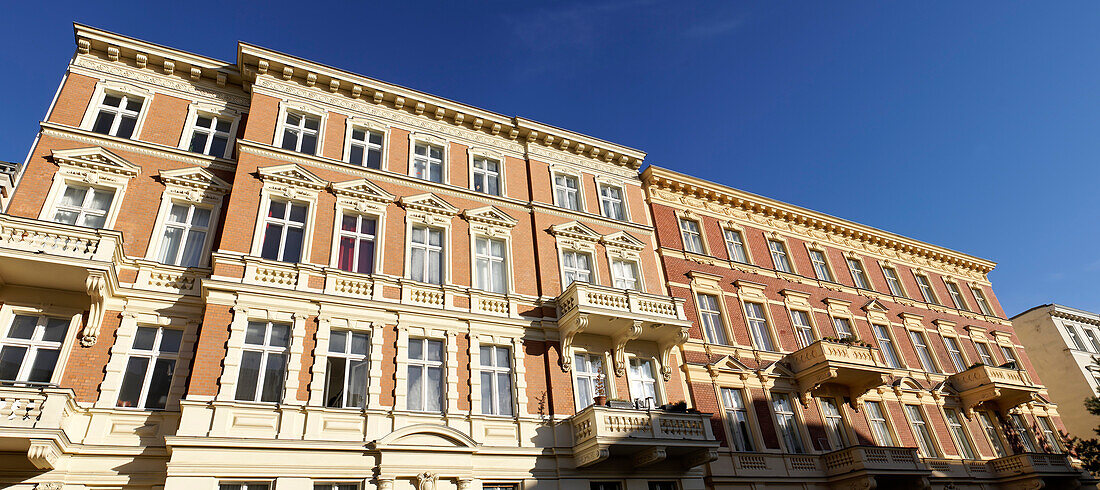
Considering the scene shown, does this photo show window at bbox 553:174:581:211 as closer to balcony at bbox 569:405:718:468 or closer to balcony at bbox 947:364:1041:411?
balcony at bbox 569:405:718:468

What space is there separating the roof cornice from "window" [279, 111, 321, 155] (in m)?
13.7

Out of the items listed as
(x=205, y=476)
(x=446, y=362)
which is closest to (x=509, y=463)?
(x=446, y=362)

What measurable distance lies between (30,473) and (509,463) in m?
10.7

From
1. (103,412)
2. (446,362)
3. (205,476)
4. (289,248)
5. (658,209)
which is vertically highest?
(658,209)

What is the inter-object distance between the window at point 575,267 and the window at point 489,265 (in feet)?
7.60

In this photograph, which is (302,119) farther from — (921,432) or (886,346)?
(921,432)

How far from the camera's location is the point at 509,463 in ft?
55.4

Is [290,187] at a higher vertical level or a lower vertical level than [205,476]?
higher

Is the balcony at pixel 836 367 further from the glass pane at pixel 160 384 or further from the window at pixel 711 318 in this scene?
the glass pane at pixel 160 384

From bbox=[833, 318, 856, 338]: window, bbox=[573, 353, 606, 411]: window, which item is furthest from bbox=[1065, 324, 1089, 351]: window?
bbox=[573, 353, 606, 411]: window

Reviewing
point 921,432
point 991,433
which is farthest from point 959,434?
point 921,432

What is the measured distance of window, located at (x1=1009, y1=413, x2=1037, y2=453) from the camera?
2887 centimetres

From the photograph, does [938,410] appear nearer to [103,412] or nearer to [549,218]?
[549,218]

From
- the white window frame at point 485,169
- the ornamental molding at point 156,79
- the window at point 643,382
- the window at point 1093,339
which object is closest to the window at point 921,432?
the window at point 643,382
